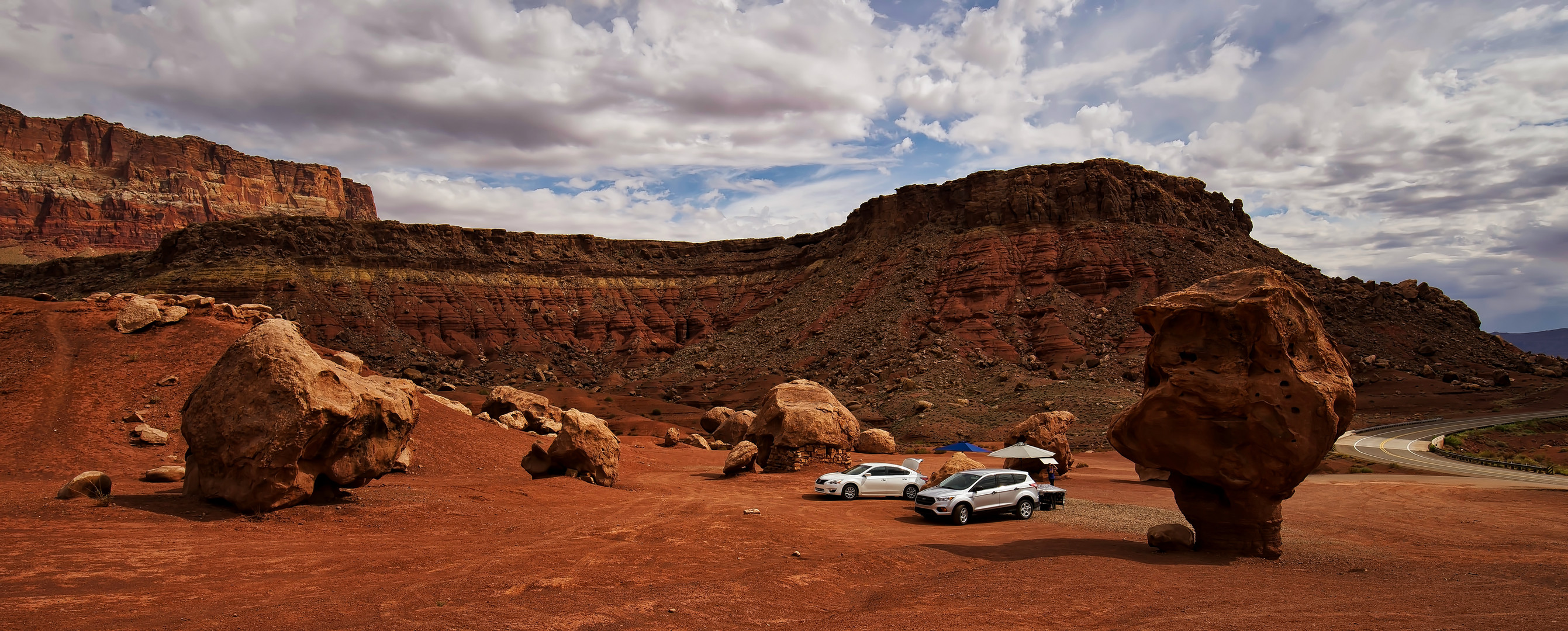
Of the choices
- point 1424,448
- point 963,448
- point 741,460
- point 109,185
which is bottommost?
point 963,448

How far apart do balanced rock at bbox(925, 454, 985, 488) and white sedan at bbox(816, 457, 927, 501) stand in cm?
40

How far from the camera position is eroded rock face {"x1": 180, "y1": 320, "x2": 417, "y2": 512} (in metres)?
12.8

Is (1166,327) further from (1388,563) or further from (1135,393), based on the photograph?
(1135,393)

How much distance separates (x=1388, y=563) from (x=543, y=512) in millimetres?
16501

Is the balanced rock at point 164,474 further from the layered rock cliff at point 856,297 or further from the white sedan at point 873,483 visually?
the layered rock cliff at point 856,297

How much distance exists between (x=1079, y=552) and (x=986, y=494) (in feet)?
16.9

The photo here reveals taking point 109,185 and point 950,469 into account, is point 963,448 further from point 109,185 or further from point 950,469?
point 109,185

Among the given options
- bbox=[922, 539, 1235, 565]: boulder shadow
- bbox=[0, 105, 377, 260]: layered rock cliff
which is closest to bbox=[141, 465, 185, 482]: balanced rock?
bbox=[922, 539, 1235, 565]: boulder shadow

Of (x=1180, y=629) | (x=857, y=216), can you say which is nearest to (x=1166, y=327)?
(x=1180, y=629)

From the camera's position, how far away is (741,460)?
27.7m

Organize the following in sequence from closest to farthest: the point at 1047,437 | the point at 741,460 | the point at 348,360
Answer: the point at 348,360
the point at 741,460
the point at 1047,437

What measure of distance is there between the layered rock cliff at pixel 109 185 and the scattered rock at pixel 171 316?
103383 mm

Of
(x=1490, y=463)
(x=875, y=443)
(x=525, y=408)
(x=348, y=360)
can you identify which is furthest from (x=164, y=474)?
(x=1490, y=463)

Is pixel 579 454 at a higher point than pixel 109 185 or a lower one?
lower
